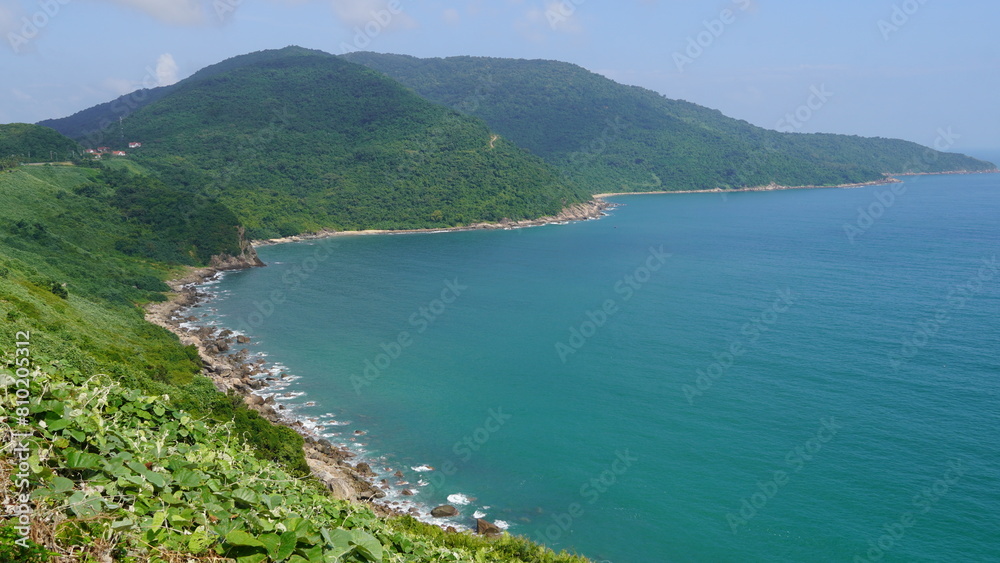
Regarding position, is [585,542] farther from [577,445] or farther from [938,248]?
[938,248]

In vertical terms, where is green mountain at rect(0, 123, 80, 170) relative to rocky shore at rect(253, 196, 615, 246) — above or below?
above

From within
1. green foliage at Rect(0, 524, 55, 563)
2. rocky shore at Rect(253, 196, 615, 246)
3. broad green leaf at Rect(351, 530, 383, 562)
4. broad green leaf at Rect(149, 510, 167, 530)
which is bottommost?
broad green leaf at Rect(351, 530, 383, 562)

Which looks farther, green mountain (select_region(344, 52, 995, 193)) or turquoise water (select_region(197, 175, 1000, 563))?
green mountain (select_region(344, 52, 995, 193))

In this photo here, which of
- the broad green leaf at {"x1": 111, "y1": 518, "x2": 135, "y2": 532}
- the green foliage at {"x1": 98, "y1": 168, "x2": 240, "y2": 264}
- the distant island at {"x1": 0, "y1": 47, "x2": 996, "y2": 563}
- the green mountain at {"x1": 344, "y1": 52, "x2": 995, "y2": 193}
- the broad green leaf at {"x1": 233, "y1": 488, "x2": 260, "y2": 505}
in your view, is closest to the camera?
the broad green leaf at {"x1": 111, "y1": 518, "x2": 135, "y2": 532}

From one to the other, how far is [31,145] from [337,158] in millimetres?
41375

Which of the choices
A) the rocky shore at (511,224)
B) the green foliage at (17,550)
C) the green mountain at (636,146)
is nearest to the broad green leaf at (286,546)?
the green foliage at (17,550)

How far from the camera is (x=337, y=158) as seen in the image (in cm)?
10188

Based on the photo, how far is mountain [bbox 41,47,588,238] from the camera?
85875 mm

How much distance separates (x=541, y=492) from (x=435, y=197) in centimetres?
7480

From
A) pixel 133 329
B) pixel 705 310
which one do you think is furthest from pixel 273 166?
pixel 705 310

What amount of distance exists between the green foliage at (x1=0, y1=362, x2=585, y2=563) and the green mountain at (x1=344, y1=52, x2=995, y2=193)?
5303 inches

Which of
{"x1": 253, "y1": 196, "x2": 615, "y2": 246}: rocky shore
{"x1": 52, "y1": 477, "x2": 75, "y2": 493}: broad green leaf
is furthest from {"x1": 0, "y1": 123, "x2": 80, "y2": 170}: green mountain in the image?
{"x1": 52, "y1": 477, "x2": 75, "y2": 493}: broad green leaf

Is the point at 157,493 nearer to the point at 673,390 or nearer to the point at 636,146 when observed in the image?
the point at 673,390

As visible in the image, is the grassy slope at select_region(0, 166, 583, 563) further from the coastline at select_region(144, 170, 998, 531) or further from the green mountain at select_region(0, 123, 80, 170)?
the green mountain at select_region(0, 123, 80, 170)
